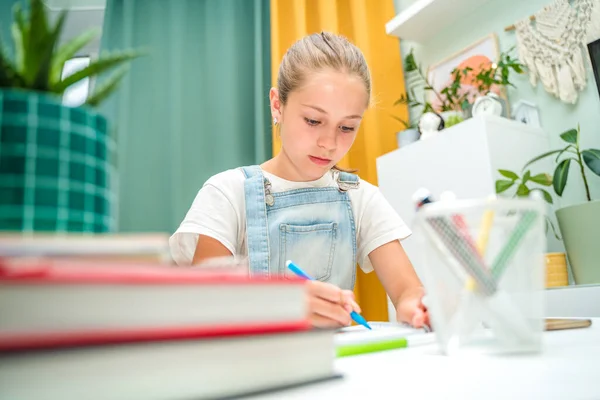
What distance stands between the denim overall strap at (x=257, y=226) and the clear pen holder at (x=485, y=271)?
1.91 ft

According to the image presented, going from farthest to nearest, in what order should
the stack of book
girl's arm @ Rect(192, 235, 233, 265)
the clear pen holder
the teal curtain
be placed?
the teal curtain < girl's arm @ Rect(192, 235, 233, 265) < the clear pen holder < the stack of book

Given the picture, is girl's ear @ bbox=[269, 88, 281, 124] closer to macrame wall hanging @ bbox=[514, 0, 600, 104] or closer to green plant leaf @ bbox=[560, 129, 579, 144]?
green plant leaf @ bbox=[560, 129, 579, 144]

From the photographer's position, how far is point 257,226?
3.02ft

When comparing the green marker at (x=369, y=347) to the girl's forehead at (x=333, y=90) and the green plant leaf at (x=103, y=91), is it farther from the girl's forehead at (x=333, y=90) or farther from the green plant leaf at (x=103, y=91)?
the girl's forehead at (x=333, y=90)

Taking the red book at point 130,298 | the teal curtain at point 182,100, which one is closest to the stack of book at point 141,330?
the red book at point 130,298

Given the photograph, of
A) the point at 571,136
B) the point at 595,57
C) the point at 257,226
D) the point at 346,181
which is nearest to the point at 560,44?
the point at 595,57

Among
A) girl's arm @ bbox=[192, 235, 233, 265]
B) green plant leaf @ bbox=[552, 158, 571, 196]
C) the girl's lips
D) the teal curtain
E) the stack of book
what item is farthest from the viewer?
the teal curtain

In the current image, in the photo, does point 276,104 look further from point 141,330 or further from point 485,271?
point 141,330

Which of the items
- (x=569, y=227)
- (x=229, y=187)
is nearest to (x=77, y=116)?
(x=229, y=187)

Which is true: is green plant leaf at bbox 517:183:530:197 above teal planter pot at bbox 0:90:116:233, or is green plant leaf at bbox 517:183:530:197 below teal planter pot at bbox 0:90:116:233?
above

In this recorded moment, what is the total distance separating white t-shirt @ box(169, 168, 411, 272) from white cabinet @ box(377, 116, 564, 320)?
0.43 meters

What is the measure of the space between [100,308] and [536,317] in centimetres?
32

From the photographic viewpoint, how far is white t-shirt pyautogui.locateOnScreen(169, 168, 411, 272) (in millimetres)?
894

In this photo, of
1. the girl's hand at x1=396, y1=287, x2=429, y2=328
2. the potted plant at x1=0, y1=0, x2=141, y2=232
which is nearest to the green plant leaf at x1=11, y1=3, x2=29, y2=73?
the potted plant at x1=0, y1=0, x2=141, y2=232
